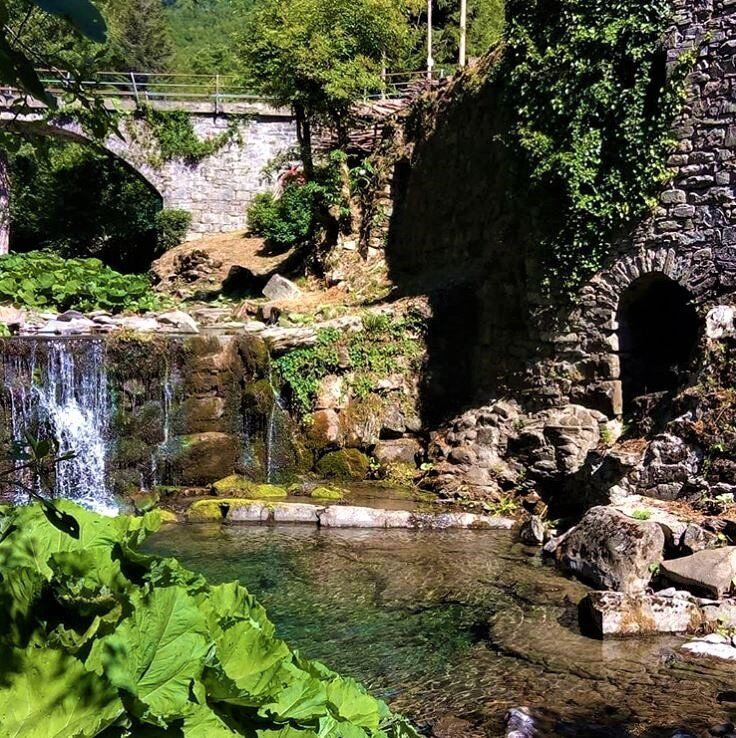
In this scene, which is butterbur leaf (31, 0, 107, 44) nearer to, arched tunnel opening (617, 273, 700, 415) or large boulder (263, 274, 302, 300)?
arched tunnel opening (617, 273, 700, 415)

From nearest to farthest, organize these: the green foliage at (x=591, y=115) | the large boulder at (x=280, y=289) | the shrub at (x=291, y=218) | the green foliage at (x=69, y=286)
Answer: the green foliage at (x=591, y=115) < the green foliage at (x=69, y=286) < the large boulder at (x=280, y=289) < the shrub at (x=291, y=218)

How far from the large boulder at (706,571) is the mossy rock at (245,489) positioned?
17.1 feet

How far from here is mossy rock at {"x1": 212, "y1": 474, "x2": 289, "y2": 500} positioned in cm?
1067

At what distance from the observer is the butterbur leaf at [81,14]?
102 cm

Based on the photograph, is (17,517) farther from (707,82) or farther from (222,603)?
(707,82)

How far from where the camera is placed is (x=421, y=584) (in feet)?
24.6

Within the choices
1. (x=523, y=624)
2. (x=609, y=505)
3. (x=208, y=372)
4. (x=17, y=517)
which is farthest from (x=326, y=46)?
(x=17, y=517)

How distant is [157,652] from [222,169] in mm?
22324

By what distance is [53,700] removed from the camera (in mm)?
1300

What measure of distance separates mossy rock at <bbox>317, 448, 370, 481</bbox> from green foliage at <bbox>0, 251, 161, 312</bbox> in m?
5.91

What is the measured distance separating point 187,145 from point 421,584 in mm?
17732

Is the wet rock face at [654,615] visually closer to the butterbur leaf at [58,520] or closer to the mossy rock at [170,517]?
the mossy rock at [170,517]

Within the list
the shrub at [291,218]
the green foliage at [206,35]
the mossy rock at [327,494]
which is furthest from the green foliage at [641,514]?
the green foliage at [206,35]

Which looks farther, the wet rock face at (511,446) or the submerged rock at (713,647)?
the wet rock face at (511,446)
